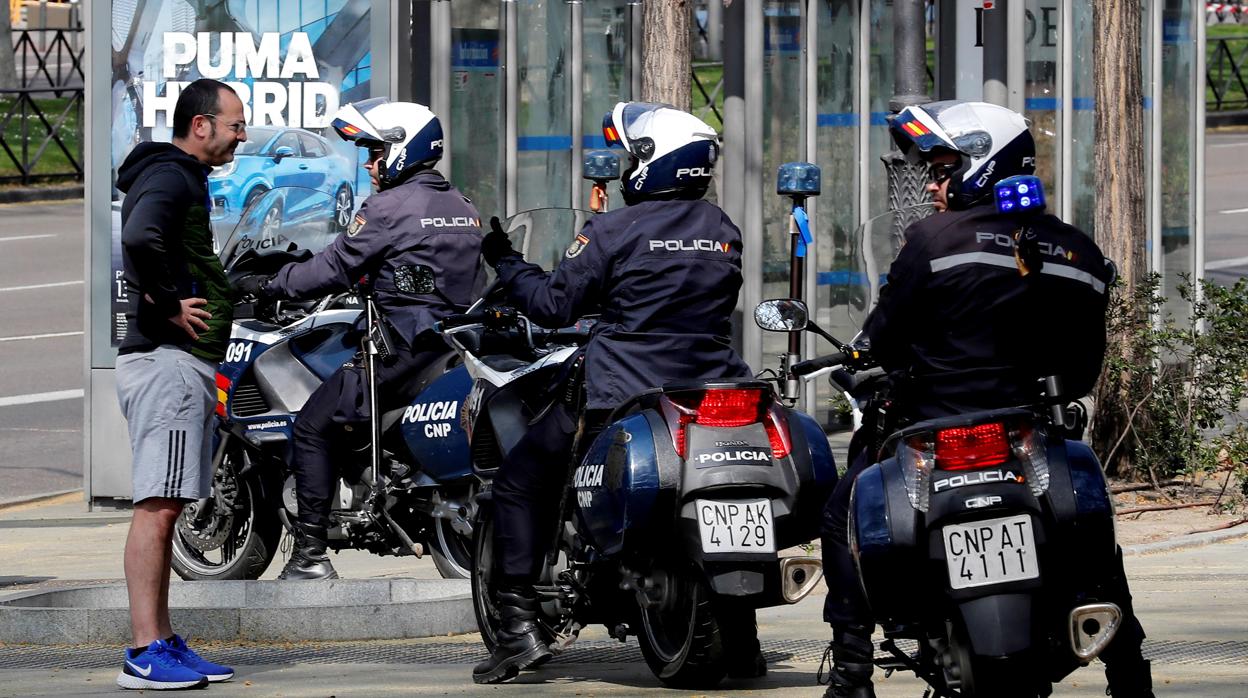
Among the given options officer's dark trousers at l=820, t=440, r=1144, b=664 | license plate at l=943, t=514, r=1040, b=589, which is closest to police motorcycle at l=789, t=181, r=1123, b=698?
license plate at l=943, t=514, r=1040, b=589

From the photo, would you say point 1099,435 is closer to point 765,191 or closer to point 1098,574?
point 765,191

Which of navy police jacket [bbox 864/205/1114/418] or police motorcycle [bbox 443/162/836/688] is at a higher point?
navy police jacket [bbox 864/205/1114/418]

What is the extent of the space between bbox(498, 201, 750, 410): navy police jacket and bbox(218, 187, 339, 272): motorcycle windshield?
269 cm

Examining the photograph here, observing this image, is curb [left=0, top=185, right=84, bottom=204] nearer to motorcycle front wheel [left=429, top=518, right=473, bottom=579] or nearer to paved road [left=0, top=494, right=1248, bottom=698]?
motorcycle front wheel [left=429, top=518, right=473, bottom=579]

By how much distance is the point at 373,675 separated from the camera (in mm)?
6566

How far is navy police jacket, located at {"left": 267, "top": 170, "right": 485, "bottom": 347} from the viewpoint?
782 cm

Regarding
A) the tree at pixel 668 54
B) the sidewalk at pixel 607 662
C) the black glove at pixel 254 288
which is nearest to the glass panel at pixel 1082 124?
→ the tree at pixel 668 54

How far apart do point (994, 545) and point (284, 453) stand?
13.5 ft

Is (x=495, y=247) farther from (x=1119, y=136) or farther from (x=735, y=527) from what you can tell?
(x=1119, y=136)

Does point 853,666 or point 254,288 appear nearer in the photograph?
point 853,666

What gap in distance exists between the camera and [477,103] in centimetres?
1324

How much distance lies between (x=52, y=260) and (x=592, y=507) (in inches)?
722

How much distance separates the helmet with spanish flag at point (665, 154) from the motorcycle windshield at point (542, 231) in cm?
125

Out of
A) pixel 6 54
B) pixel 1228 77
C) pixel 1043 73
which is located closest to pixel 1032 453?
pixel 1043 73
